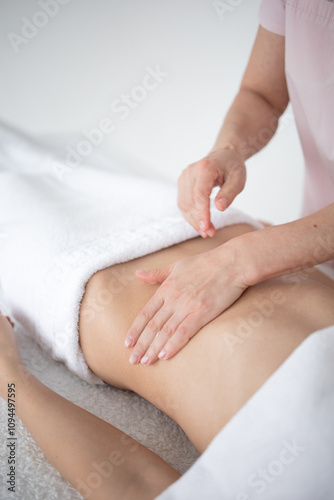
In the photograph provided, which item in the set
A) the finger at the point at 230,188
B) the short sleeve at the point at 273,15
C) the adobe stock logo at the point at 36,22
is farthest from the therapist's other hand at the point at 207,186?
the adobe stock logo at the point at 36,22

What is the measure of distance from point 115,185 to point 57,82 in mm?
949

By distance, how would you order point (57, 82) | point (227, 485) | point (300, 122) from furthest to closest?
point (57, 82), point (300, 122), point (227, 485)

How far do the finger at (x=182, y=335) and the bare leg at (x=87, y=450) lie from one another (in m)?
0.17

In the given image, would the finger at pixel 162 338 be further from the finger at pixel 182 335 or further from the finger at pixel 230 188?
the finger at pixel 230 188

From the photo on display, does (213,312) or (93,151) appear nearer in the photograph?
(213,312)

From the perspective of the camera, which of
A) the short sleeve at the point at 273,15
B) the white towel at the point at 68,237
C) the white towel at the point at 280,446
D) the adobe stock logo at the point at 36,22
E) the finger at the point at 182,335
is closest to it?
the white towel at the point at 280,446

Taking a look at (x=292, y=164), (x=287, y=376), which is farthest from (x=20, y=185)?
(x=292, y=164)

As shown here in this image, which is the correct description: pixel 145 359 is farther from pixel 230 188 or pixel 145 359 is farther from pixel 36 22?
pixel 36 22

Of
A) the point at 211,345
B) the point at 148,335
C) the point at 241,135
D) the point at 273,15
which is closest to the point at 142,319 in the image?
the point at 148,335

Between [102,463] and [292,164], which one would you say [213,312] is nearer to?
[102,463]

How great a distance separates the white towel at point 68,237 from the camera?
3.18 feet

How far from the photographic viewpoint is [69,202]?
1236mm

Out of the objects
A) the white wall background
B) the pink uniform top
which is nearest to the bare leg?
the pink uniform top

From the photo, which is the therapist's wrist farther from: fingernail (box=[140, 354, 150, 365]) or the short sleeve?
the short sleeve
